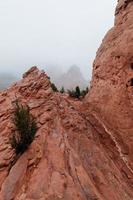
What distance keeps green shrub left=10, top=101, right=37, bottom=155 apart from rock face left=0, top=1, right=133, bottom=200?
26 centimetres

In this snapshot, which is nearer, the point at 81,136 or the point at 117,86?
the point at 81,136

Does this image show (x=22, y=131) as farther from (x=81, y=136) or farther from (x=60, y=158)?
(x=81, y=136)

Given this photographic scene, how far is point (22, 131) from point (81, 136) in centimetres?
250

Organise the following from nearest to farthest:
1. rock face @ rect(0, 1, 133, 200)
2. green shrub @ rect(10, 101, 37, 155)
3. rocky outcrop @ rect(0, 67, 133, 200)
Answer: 1. rocky outcrop @ rect(0, 67, 133, 200)
2. rock face @ rect(0, 1, 133, 200)
3. green shrub @ rect(10, 101, 37, 155)

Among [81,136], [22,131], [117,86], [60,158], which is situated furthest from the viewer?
[117,86]

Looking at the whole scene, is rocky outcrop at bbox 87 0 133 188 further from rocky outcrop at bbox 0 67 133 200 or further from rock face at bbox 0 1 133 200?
rocky outcrop at bbox 0 67 133 200

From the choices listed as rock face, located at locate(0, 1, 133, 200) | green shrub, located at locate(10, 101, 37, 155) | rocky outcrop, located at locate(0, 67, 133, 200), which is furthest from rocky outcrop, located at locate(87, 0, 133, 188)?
green shrub, located at locate(10, 101, 37, 155)

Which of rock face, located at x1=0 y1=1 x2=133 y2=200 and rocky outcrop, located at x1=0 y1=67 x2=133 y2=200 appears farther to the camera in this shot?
rock face, located at x1=0 y1=1 x2=133 y2=200

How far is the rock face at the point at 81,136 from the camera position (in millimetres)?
13922

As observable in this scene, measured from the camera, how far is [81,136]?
55.0 ft

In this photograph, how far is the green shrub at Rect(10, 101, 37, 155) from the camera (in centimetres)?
1547

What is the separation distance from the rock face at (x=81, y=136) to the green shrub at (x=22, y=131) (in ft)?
0.86

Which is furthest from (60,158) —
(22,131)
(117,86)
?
(117,86)

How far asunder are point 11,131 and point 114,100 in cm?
507
